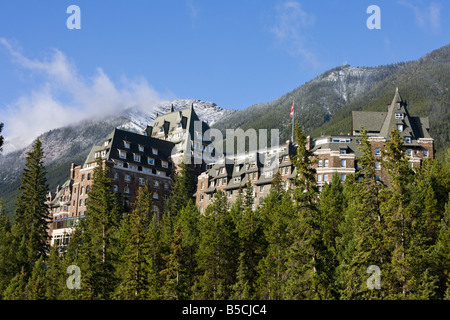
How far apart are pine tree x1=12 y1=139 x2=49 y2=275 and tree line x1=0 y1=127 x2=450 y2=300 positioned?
238mm

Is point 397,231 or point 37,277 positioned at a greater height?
point 397,231

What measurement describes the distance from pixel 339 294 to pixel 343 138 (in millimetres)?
56593

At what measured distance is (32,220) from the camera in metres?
93.8

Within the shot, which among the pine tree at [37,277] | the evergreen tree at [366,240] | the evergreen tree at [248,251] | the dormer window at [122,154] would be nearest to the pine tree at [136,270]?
the evergreen tree at [248,251]

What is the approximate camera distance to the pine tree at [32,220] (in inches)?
3455

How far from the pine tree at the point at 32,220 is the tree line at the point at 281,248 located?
0.78 ft

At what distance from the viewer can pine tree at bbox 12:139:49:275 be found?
8775cm

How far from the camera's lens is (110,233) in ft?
213

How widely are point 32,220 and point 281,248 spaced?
4778 cm

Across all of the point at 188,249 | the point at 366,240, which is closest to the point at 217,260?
the point at 188,249

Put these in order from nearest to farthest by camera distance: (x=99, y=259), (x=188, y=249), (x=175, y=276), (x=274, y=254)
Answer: (x=99, y=259) → (x=175, y=276) → (x=274, y=254) → (x=188, y=249)

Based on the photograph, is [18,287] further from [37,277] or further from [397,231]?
[397,231]

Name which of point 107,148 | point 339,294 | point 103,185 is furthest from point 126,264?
point 107,148

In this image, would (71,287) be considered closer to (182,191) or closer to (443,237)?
(443,237)
